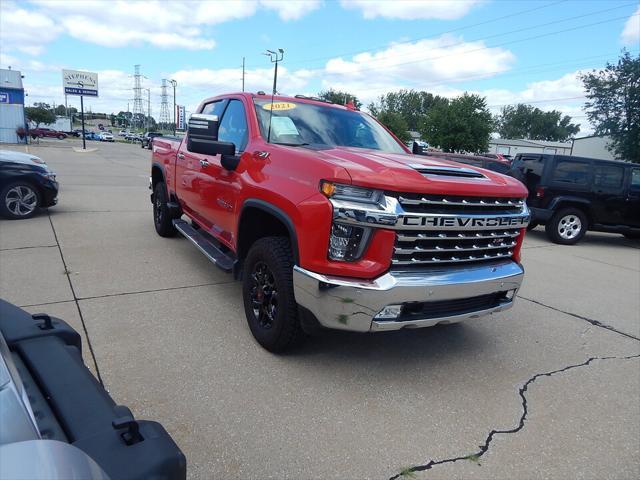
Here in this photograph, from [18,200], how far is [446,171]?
7.31m

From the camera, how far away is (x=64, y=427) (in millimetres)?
1295

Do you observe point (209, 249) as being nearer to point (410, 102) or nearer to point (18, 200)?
point (18, 200)

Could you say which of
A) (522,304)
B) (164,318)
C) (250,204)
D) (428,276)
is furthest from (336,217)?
(522,304)

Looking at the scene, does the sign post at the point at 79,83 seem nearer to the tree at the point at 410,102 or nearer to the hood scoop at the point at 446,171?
the hood scoop at the point at 446,171

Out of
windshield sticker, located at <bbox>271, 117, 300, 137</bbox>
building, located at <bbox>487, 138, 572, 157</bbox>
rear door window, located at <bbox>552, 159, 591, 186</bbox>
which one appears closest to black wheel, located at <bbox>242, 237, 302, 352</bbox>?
windshield sticker, located at <bbox>271, 117, 300, 137</bbox>

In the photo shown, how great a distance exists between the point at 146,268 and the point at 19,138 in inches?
1379

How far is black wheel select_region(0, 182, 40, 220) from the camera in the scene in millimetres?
7316

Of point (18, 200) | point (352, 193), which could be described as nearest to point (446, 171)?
point (352, 193)

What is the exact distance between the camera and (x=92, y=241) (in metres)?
6.43

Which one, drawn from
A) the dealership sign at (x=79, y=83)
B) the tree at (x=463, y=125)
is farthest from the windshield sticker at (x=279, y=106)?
the dealership sign at (x=79, y=83)

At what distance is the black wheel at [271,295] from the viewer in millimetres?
3098

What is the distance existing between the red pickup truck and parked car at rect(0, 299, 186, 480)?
1.50 metres

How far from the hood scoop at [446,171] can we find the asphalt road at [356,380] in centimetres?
148

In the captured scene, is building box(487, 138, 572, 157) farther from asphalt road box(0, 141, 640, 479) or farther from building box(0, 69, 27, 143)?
asphalt road box(0, 141, 640, 479)
